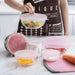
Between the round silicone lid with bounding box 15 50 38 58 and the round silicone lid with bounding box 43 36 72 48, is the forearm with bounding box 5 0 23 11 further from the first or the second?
the round silicone lid with bounding box 15 50 38 58

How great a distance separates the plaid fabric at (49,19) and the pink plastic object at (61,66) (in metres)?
0.71

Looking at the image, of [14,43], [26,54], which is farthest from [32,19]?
[26,54]

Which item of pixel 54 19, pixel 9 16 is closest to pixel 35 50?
pixel 54 19

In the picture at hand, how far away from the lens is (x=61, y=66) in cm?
103

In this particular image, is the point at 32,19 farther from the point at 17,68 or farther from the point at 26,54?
the point at 17,68

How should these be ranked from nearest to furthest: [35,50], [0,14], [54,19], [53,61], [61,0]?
[53,61] → [35,50] → [54,19] → [61,0] → [0,14]

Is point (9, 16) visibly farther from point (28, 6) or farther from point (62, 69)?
point (62, 69)

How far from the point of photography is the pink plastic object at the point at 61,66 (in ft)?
3.25

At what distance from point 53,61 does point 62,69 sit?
11 cm

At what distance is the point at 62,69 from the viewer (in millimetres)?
992

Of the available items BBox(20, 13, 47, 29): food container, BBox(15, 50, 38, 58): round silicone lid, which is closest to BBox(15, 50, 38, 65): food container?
BBox(15, 50, 38, 58): round silicone lid

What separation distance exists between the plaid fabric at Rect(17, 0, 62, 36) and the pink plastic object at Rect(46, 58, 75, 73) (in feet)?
2.33

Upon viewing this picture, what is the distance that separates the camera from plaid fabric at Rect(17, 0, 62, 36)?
1.78m

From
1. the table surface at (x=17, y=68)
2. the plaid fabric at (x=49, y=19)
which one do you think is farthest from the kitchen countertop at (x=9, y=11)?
the table surface at (x=17, y=68)
